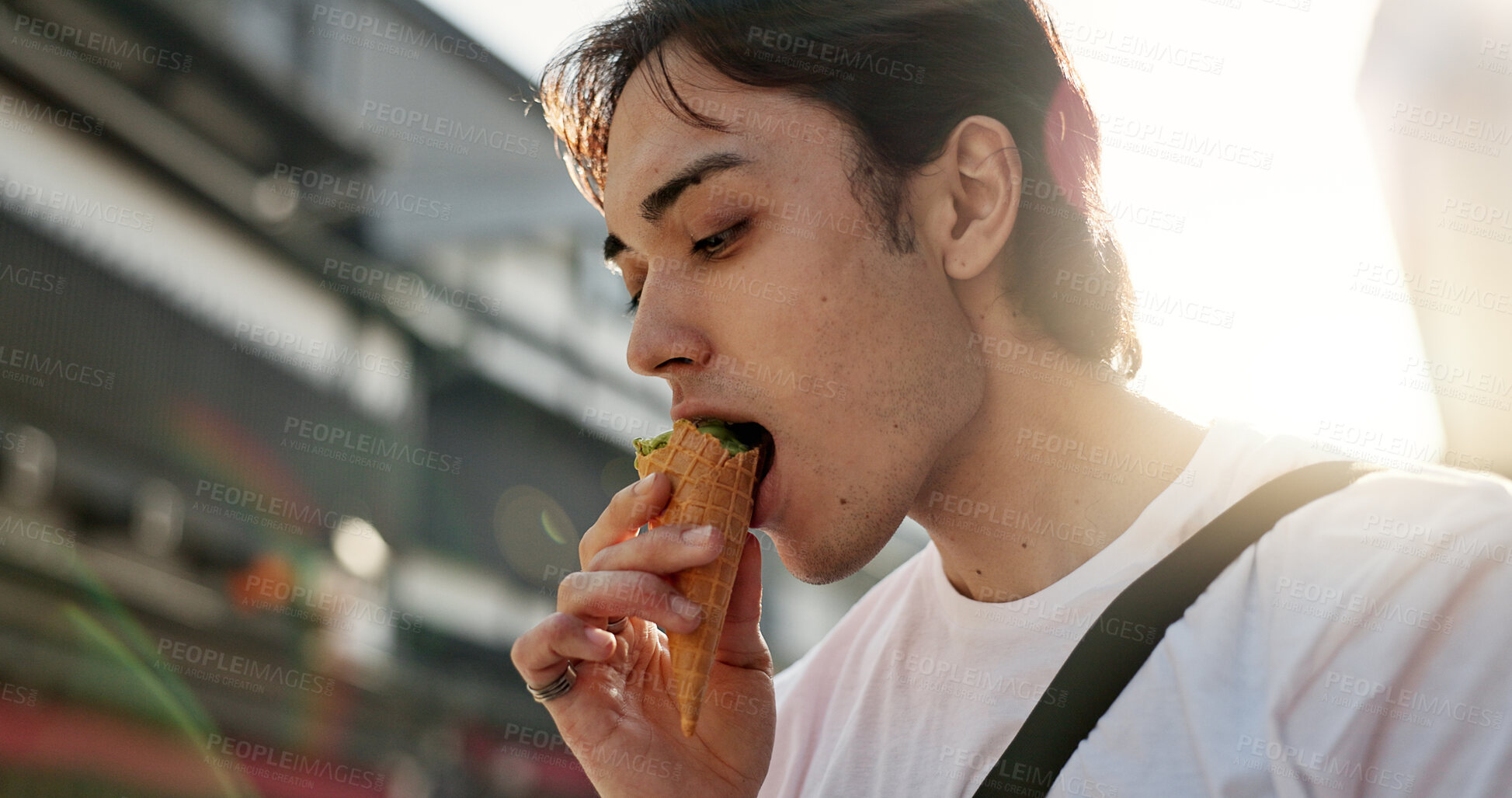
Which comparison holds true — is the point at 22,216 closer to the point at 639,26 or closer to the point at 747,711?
the point at 639,26

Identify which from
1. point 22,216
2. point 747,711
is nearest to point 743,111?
point 747,711

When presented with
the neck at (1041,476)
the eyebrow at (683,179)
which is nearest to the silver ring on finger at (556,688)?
the neck at (1041,476)

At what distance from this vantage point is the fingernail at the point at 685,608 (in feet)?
6.66

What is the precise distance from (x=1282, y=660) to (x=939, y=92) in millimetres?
1803

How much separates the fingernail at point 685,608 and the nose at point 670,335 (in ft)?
2.24

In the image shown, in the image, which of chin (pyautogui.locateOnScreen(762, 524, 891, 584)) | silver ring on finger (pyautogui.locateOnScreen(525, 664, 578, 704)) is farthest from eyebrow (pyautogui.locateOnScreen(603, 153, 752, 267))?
silver ring on finger (pyautogui.locateOnScreen(525, 664, 578, 704))

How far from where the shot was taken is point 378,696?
1260cm

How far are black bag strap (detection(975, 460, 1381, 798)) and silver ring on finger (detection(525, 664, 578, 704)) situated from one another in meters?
1.13

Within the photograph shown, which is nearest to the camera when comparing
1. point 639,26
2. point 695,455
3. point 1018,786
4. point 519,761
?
point 1018,786

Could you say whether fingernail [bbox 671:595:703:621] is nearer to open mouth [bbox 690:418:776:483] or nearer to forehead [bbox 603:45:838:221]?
open mouth [bbox 690:418:776:483]

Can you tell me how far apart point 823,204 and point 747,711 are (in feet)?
4.67

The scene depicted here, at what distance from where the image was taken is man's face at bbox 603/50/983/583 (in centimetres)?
238

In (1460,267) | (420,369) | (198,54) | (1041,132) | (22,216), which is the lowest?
(1460,267)

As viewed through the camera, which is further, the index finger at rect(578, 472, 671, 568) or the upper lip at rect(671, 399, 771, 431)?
A: the upper lip at rect(671, 399, 771, 431)
